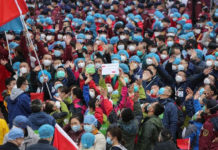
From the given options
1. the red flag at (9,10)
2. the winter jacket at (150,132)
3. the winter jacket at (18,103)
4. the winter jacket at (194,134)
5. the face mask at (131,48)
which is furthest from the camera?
the face mask at (131,48)

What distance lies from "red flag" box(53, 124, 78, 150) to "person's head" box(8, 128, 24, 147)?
0.65m

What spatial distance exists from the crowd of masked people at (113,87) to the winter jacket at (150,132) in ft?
0.06

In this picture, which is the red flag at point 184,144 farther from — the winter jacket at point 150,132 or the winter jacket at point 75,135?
the winter jacket at point 75,135

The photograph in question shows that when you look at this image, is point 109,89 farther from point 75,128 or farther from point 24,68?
point 24,68

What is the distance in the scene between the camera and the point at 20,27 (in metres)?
11.4

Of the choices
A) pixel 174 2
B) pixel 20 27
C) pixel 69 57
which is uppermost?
pixel 20 27

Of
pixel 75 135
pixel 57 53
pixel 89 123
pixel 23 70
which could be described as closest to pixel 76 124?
pixel 75 135

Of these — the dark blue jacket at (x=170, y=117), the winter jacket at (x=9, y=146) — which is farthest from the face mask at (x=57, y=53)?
the winter jacket at (x=9, y=146)

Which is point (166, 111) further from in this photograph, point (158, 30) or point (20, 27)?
point (158, 30)

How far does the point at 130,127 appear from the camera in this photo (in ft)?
25.7

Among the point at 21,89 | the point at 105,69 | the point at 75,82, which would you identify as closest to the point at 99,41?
the point at 75,82

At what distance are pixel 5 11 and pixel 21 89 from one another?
2189mm

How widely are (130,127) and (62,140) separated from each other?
1.22 metres

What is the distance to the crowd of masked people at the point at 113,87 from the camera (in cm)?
→ 780
